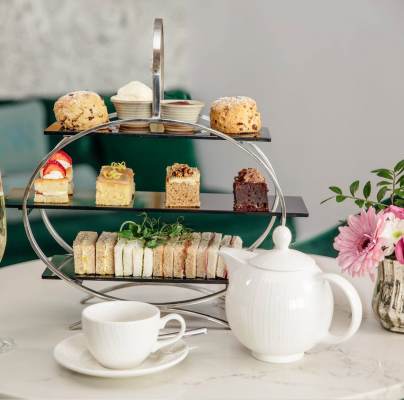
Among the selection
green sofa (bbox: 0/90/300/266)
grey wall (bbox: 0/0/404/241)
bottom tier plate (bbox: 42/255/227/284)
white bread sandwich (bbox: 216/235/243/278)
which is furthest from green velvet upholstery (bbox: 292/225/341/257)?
bottom tier plate (bbox: 42/255/227/284)

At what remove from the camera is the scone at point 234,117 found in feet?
5.88

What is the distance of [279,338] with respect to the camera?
1.53m

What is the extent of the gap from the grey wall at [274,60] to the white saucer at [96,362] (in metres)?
3.22

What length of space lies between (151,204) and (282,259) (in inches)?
15.0

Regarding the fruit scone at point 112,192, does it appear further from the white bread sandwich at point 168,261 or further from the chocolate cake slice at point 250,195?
the chocolate cake slice at point 250,195

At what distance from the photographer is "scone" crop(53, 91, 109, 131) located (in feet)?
5.84

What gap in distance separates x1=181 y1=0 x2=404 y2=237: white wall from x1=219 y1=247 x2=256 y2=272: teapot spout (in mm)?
3145

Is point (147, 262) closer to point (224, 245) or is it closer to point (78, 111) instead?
point (224, 245)

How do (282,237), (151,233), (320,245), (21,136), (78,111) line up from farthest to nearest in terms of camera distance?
(320,245), (21,136), (151,233), (78,111), (282,237)

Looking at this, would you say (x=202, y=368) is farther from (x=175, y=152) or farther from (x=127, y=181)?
(x=175, y=152)


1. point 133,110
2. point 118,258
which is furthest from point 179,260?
point 133,110

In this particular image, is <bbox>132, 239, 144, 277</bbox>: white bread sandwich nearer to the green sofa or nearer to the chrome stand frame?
the chrome stand frame

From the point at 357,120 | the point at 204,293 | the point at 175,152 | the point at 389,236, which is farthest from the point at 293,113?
the point at 389,236

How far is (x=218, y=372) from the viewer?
152 cm
